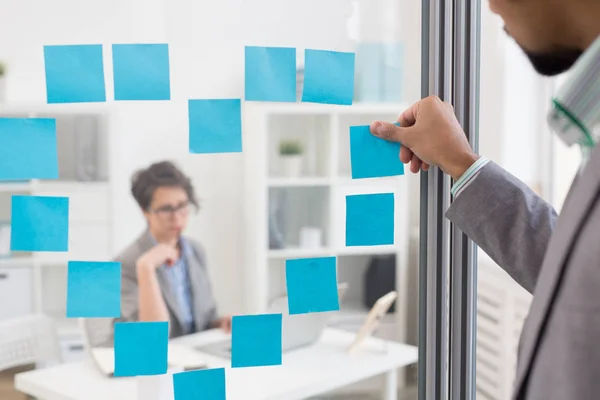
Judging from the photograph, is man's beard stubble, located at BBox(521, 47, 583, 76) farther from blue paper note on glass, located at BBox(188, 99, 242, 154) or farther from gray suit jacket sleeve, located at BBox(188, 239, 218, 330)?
gray suit jacket sleeve, located at BBox(188, 239, 218, 330)

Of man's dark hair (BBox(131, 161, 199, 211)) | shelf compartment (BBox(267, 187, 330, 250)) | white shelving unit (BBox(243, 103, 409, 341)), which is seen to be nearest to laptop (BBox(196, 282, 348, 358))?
man's dark hair (BBox(131, 161, 199, 211))

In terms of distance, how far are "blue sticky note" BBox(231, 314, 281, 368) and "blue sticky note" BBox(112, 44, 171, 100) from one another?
28cm

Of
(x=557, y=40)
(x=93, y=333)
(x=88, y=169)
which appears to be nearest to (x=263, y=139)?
(x=88, y=169)

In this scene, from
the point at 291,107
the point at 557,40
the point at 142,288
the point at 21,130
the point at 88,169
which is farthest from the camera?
the point at 291,107

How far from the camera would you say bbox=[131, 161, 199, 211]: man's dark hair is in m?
1.44

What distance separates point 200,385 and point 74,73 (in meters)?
0.39

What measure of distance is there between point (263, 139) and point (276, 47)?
1.38 metres


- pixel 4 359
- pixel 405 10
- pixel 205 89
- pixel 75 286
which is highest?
pixel 405 10

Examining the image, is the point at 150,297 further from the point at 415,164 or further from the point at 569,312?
the point at 569,312

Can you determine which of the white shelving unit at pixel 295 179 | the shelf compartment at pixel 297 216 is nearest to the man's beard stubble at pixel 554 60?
the white shelving unit at pixel 295 179

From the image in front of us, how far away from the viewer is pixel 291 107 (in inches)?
84.0

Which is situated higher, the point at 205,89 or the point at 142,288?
the point at 205,89

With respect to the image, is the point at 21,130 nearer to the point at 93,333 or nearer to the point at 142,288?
the point at 93,333

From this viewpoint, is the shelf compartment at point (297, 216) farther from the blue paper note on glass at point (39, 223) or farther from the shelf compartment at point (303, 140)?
the blue paper note on glass at point (39, 223)
